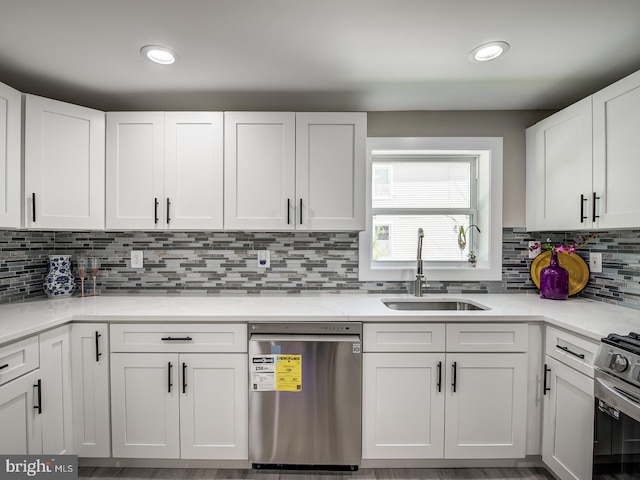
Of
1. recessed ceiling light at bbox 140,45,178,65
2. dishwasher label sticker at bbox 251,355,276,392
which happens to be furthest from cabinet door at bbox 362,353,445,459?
recessed ceiling light at bbox 140,45,178,65

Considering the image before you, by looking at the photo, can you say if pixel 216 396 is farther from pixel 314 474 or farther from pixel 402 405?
pixel 402 405

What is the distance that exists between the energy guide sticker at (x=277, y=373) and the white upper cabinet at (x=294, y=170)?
2.70 ft

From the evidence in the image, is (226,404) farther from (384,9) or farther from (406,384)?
(384,9)

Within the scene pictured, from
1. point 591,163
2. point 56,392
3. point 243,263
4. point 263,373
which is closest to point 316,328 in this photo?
point 263,373

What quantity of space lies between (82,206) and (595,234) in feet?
11.0

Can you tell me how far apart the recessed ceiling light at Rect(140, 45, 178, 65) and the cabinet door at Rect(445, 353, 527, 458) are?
86.1 inches

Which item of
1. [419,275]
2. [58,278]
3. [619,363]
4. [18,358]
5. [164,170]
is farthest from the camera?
[419,275]

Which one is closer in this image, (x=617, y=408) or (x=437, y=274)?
(x=617, y=408)

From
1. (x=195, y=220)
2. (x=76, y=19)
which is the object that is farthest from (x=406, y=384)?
(x=76, y=19)

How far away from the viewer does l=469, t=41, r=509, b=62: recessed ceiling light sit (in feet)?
5.33

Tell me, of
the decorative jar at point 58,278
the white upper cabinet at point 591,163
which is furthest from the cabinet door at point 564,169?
the decorative jar at point 58,278

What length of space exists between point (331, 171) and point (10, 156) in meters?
1.80

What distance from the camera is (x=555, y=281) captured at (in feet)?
7.29

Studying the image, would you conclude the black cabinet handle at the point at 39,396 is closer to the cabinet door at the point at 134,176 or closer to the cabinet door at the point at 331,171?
the cabinet door at the point at 134,176
